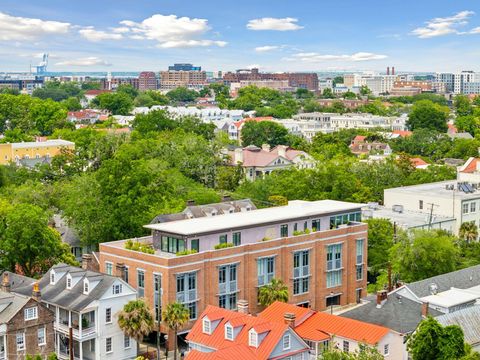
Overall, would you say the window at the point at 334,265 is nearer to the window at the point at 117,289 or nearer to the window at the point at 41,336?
the window at the point at 117,289

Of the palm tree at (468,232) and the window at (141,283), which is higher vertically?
the window at (141,283)

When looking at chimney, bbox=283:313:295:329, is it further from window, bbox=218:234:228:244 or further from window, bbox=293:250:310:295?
window, bbox=293:250:310:295

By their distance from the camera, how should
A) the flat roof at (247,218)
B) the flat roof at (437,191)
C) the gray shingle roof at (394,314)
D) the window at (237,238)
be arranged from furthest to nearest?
the flat roof at (437,191)
the window at (237,238)
the flat roof at (247,218)
the gray shingle roof at (394,314)

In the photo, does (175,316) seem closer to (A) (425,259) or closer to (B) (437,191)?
(A) (425,259)

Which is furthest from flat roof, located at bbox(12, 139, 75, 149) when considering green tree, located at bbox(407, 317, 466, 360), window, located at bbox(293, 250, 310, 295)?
green tree, located at bbox(407, 317, 466, 360)

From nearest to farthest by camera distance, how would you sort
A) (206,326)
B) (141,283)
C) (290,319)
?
1. (206,326)
2. (290,319)
3. (141,283)

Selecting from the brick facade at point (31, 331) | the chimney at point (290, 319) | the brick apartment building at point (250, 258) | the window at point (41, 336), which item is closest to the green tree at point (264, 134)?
the brick apartment building at point (250, 258)

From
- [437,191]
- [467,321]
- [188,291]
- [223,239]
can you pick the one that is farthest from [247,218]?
[437,191]
